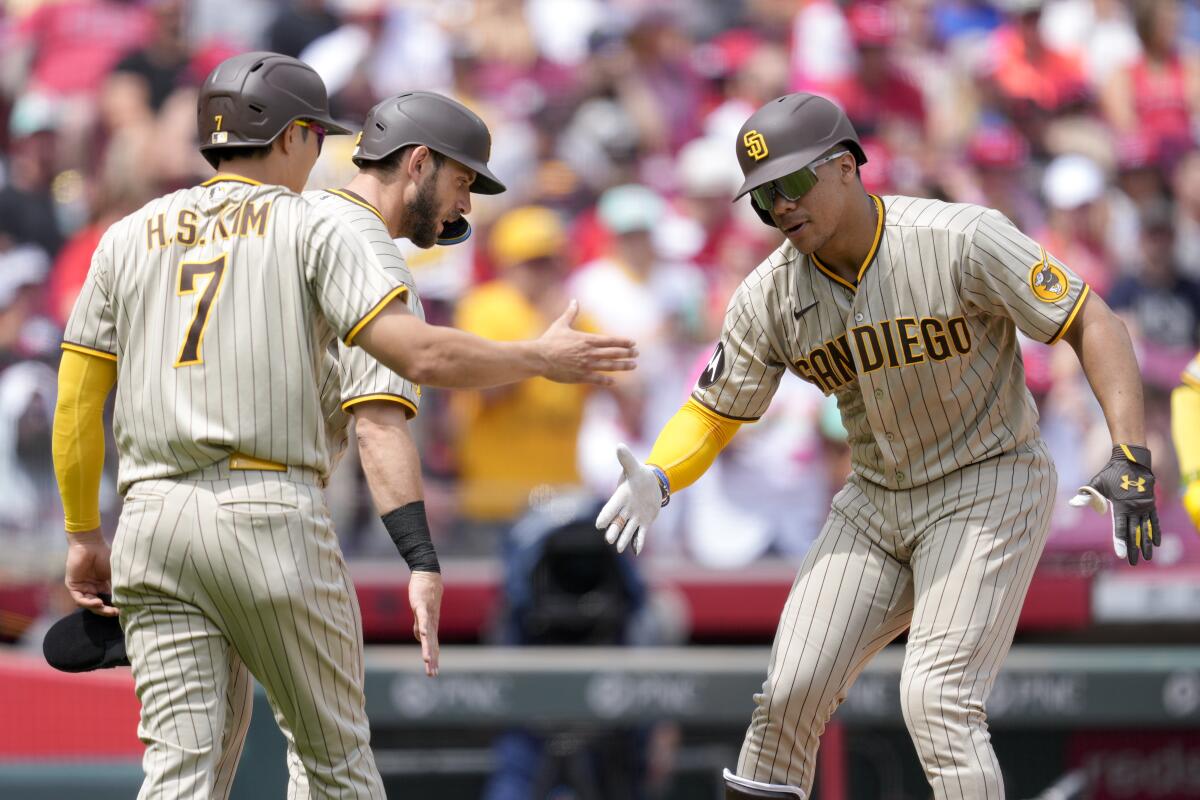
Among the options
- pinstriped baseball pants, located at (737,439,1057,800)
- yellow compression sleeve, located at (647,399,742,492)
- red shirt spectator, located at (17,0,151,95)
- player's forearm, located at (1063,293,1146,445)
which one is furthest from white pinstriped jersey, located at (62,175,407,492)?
red shirt spectator, located at (17,0,151,95)

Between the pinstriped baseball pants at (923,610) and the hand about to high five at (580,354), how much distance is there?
1.09 m

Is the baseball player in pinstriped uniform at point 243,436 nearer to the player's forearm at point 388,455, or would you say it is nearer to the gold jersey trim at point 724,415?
the player's forearm at point 388,455

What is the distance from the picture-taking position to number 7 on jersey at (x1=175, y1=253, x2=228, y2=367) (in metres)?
3.81

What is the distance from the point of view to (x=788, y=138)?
445 cm

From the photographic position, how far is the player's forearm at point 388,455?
4152 mm

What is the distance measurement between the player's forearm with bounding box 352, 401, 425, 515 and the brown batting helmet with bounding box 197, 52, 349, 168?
691 millimetres

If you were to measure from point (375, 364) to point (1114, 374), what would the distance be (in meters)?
1.85

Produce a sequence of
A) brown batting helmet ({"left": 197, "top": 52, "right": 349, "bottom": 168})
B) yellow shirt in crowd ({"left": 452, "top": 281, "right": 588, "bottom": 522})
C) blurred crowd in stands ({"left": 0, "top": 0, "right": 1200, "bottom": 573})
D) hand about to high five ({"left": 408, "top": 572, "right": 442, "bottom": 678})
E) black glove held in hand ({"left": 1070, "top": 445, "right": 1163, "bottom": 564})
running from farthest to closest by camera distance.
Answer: yellow shirt in crowd ({"left": 452, "top": 281, "right": 588, "bottom": 522}) → blurred crowd in stands ({"left": 0, "top": 0, "right": 1200, "bottom": 573}) → black glove held in hand ({"left": 1070, "top": 445, "right": 1163, "bottom": 564}) → hand about to high five ({"left": 408, "top": 572, "right": 442, "bottom": 678}) → brown batting helmet ({"left": 197, "top": 52, "right": 349, "bottom": 168})

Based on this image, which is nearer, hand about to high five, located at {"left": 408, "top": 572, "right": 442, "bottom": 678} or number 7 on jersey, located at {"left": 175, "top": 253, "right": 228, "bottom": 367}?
number 7 on jersey, located at {"left": 175, "top": 253, "right": 228, "bottom": 367}

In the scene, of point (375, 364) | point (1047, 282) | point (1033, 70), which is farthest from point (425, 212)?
point (1033, 70)

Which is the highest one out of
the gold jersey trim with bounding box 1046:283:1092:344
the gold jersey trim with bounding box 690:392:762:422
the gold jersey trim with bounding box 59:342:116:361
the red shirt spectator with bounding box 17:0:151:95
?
the red shirt spectator with bounding box 17:0:151:95

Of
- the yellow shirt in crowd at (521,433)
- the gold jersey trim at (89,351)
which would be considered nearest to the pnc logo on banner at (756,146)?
the gold jersey trim at (89,351)

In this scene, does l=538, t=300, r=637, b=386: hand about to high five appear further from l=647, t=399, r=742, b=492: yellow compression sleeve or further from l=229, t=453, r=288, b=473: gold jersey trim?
l=647, t=399, r=742, b=492: yellow compression sleeve

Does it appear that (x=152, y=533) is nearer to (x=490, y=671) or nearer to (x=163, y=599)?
(x=163, y=599)
